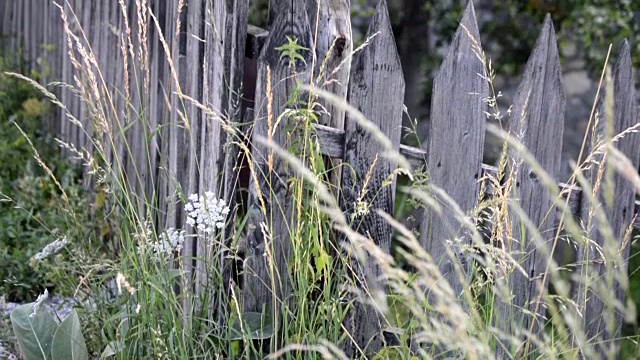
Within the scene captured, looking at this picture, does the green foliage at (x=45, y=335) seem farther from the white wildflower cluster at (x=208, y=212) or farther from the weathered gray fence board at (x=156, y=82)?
the weathered gray fence board at (x=156, y=82)

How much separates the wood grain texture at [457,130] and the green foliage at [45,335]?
1.03m

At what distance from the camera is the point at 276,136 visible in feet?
9.00

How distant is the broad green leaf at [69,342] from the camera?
254cm

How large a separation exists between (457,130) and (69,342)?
1.26 m

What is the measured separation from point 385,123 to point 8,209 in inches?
105

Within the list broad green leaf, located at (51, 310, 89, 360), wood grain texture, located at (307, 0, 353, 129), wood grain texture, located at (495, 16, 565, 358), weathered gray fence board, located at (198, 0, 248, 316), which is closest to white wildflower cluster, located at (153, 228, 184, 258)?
weathered gray fence board, located at (198, 0, 248, 316)

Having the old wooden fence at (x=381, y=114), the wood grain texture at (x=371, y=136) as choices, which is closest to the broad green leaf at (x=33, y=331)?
the old wooden fence at (x=381, y=114)

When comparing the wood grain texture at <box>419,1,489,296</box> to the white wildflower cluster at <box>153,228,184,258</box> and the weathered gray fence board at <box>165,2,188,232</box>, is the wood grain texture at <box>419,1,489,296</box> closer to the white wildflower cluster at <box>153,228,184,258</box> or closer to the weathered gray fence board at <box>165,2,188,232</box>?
the white wildflower cluster at <box>153,228,184,258</box>

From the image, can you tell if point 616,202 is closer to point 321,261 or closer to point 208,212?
point 321,261

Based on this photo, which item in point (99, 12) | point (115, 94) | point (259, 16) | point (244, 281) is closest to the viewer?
point (244, 281)

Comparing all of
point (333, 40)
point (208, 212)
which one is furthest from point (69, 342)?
point (333, 40)

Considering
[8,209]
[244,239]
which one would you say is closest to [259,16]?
[8,209]

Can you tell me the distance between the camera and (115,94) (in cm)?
438

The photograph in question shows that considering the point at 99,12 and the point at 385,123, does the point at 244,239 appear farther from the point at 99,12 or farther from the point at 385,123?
the point at 99,12
